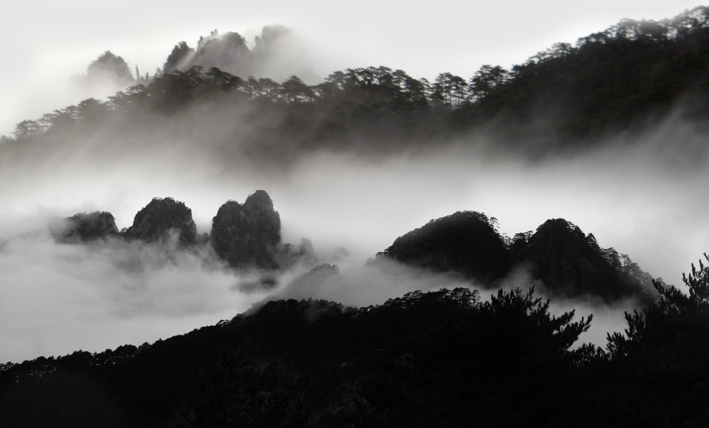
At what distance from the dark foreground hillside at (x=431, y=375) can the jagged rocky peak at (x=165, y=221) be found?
56.9 metres

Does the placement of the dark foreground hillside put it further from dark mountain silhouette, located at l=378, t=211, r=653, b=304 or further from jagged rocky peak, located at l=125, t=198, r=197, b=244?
jagged rocky peak, located at l=125, t=198, r=197, b=244

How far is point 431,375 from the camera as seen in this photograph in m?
35.9

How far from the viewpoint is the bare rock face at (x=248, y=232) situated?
12619 cm

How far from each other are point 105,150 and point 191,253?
76.0 meters

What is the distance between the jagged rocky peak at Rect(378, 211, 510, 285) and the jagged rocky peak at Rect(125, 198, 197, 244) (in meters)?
58.8

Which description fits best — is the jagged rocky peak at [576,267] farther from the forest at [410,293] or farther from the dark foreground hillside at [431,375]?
the dark foreground hillside at [431,375]

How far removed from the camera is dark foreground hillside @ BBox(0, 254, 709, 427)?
29.0 m

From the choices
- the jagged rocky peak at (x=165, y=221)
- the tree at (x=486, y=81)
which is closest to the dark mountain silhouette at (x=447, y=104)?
the tree at (x=486, y=81)

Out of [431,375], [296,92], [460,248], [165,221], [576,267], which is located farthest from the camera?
[296,92]

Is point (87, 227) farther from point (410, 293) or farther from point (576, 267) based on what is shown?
A: point (576, 267)

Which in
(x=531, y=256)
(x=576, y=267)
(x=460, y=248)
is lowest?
(x=576, y=267)

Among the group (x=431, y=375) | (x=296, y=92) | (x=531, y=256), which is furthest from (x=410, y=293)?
(x=296, y=92)

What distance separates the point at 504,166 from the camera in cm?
13300

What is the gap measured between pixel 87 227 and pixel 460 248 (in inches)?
4392
